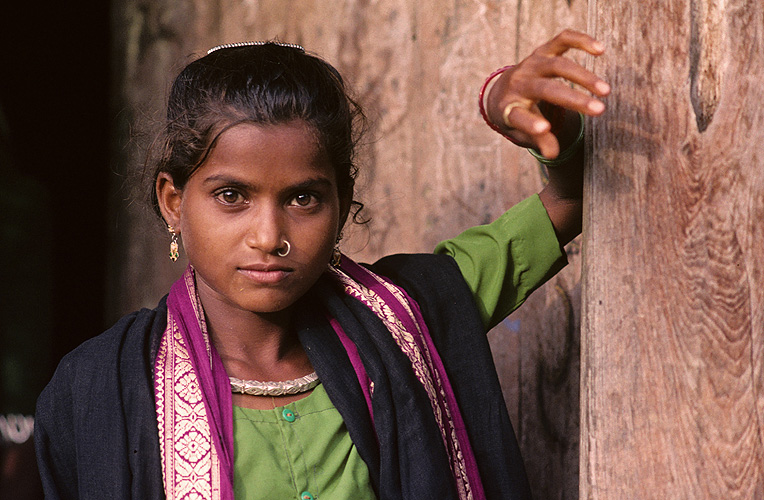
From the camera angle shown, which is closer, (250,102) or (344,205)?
(250,102)

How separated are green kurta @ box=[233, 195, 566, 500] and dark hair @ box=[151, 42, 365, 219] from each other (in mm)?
327

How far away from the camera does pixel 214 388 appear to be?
146cm

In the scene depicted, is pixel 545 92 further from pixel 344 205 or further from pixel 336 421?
pixel 336 421

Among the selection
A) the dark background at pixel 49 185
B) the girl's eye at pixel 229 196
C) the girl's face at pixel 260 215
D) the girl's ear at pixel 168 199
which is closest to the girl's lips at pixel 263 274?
the girl's face at pixel 260 215

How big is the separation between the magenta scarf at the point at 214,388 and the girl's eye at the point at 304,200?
0.79ft

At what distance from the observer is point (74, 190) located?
2.73m

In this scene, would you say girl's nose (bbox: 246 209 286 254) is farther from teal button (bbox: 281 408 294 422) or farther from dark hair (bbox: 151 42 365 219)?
teal button (bbox: 281 408 294 422)

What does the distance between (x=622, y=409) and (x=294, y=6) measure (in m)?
1.71

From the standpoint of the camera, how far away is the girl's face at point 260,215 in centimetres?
143

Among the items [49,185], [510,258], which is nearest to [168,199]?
[510,258]

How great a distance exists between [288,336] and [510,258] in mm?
477

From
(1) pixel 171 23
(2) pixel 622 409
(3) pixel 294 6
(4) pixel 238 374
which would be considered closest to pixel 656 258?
(2) pixel 622 409

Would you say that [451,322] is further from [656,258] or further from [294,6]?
[294,6]

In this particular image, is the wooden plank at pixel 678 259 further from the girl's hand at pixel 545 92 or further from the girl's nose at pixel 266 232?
the girl's nose at pixel 266 232
